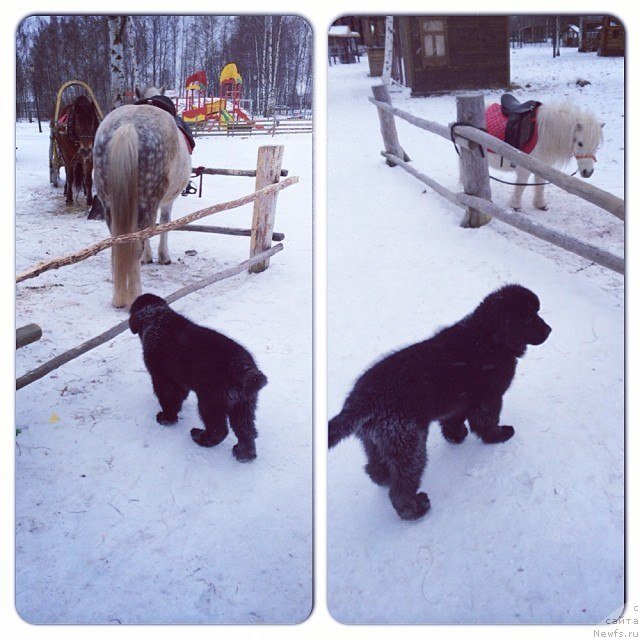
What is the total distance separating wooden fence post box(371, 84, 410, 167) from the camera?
5.91ft

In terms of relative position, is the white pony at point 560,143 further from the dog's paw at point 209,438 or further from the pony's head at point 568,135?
the dog's paw at point 209,438

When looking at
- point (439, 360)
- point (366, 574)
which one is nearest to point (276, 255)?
point (439, 360)

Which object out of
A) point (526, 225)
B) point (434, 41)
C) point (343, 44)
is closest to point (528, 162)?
point (526, 225)

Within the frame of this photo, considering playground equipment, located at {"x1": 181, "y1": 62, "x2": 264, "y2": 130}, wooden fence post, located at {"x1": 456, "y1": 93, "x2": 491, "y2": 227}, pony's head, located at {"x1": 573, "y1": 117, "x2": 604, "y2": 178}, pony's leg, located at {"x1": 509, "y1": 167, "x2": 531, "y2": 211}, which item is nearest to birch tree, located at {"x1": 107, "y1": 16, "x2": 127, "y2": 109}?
playground equipment, located at {"x1": 181, "y1": 62, "x2": 264, "y2": 130}

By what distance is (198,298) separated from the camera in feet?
5.76

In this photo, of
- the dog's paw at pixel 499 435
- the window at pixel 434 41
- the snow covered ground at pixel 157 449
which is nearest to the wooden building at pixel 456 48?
the window at pixel 434 41

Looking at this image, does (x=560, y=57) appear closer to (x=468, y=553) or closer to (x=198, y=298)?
(x=198, y=298)

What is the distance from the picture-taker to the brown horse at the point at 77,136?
1758 mm

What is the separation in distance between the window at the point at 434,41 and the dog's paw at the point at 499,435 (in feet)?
3.59

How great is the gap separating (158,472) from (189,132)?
3.51ft

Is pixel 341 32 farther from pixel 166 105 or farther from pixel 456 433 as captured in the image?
pixel 456 433

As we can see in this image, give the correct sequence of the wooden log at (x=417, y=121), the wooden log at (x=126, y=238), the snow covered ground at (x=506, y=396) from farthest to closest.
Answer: the wooden log at (x=417, y=121) → the wooden log at (x=126, y=238) → the snow covered ground at (x=506, y=396)

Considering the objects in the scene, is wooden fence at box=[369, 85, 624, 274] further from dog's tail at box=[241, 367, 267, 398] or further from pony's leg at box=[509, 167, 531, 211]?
dog's tail at box=[241, 367, 267, 398]
